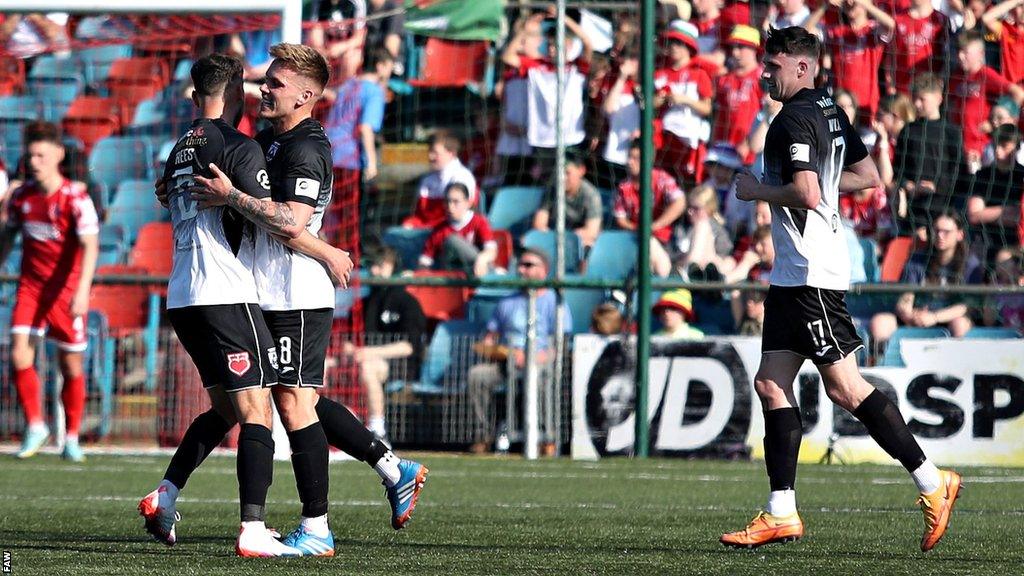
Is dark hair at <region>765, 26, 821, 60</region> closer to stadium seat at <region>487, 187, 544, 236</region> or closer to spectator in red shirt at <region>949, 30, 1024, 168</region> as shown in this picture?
spectator in red shirt at <region>949, 30, 1024, 168</region>

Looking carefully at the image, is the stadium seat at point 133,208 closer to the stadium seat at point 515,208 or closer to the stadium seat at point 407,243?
the stadium seat at point 407,243

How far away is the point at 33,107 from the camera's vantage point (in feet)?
49.4

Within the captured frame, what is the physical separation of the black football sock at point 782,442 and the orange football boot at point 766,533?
0.55 feet

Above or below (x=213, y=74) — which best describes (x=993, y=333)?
below

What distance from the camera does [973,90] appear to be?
13.1 metres

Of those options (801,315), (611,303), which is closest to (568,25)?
(611,303)

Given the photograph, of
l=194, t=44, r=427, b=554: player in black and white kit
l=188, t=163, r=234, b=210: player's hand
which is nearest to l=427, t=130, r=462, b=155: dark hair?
l=194, t=44, r=427, b=554: player in black and white kit

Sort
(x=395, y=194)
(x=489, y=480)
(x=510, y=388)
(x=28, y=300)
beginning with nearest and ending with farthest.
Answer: (x=489, y=480) < (x=28, y=300) < (x=510, y=388) < (x=395, y=194)

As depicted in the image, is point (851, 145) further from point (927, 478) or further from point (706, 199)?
point (706, 199)

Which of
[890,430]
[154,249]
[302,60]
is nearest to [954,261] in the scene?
[154,249]

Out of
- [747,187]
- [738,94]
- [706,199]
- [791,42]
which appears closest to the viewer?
[747,187]

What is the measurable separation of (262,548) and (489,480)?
167 inches

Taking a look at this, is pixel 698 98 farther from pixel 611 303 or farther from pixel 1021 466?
pixel 1021 466

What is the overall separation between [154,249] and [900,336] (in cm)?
596
